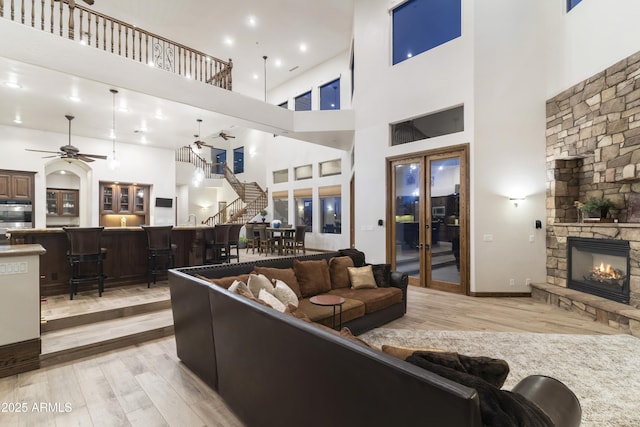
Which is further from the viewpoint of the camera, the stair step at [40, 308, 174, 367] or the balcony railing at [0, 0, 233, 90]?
the balcony railing at [0, 0, 233, 90]

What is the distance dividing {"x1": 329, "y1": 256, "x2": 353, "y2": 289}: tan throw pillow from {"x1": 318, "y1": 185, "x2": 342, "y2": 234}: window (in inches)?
247

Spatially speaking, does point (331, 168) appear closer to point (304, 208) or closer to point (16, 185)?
point (304, 208)

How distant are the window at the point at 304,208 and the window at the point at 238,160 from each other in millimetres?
5826

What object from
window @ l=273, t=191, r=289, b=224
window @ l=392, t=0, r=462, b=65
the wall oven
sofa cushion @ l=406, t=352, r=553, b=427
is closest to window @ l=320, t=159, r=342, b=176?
window @ l=273, t=191, r=289, b=224

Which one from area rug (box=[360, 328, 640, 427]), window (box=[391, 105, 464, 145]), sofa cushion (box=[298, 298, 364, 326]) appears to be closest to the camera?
area rug (box=[360, 328, 640, 427])

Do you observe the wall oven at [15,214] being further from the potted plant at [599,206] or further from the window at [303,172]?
the potted plant at [599,206]

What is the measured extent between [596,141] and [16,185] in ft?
39.5

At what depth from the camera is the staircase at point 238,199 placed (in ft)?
45.6

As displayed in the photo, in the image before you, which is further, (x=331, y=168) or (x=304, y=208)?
(x=304, y=208)

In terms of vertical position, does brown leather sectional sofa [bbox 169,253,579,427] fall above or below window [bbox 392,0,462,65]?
below

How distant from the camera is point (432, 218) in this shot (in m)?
6.00

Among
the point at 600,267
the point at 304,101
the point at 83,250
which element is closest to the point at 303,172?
the point at 304,101

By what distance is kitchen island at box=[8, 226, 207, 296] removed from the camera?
4.77 metres

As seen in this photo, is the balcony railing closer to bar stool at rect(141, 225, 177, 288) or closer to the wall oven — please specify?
bar stool at rect(141, 225, 177, 288)
